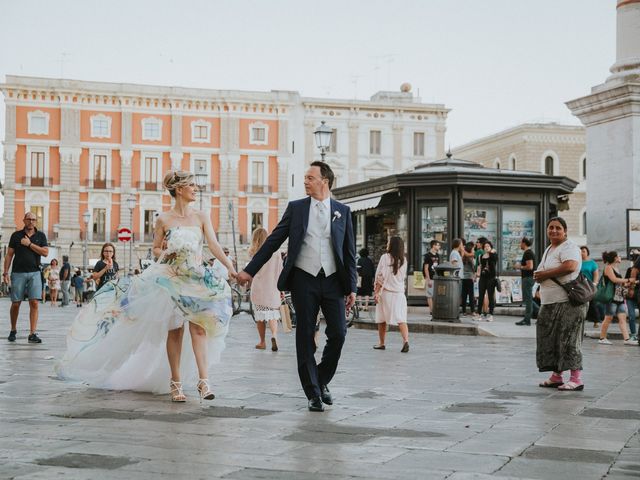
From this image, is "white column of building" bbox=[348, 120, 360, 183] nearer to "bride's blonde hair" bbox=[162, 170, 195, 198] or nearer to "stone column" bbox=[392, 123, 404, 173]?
"stone column" bbox=[392, 123, 404, 173]

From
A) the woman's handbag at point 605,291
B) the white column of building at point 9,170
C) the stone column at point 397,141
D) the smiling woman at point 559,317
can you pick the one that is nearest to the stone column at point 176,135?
the white column of building at point 9,170

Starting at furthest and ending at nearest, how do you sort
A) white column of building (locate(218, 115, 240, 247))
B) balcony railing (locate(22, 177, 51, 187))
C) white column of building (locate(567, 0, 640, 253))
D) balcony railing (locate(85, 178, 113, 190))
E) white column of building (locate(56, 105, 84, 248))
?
white column of building (locate(218, 115, 240, 247)) < balcony railing (locate(85, 178, 113, 190)) < white column of building (locate(56, 105, 84, 248)) < balcony railing (locate(22, 177, 51, 187)) < white column of building (locate(567, 0, 640, 253))

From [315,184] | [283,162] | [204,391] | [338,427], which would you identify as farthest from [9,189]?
[338,427]

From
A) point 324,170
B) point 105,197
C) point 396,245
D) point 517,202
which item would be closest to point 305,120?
point 105,197

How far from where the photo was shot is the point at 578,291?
27.9 feet

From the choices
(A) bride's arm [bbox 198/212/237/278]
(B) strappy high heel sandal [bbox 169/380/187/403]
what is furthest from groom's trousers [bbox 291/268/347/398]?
(B) strappy high heel sandal [bbox 169/380/187/403]

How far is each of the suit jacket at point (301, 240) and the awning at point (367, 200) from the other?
49.6ft

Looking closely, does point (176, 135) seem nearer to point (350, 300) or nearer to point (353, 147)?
point (353, 147)

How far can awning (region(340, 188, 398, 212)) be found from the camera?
23.0 metres

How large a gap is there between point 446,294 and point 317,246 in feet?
34.7

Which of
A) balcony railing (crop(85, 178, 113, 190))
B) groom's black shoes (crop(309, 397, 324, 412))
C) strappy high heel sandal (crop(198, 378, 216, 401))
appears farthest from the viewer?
balcony railing (crop(85, 178, 113, 190))

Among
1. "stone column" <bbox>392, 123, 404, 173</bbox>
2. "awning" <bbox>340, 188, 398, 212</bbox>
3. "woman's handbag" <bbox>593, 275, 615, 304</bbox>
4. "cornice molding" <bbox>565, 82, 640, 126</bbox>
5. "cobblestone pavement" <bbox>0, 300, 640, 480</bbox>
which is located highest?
"stone column" <bbox>392, 123, 404, 173</bbox>

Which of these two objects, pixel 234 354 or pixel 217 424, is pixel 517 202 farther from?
pixel 217 424

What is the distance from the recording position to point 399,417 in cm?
Result: 650
